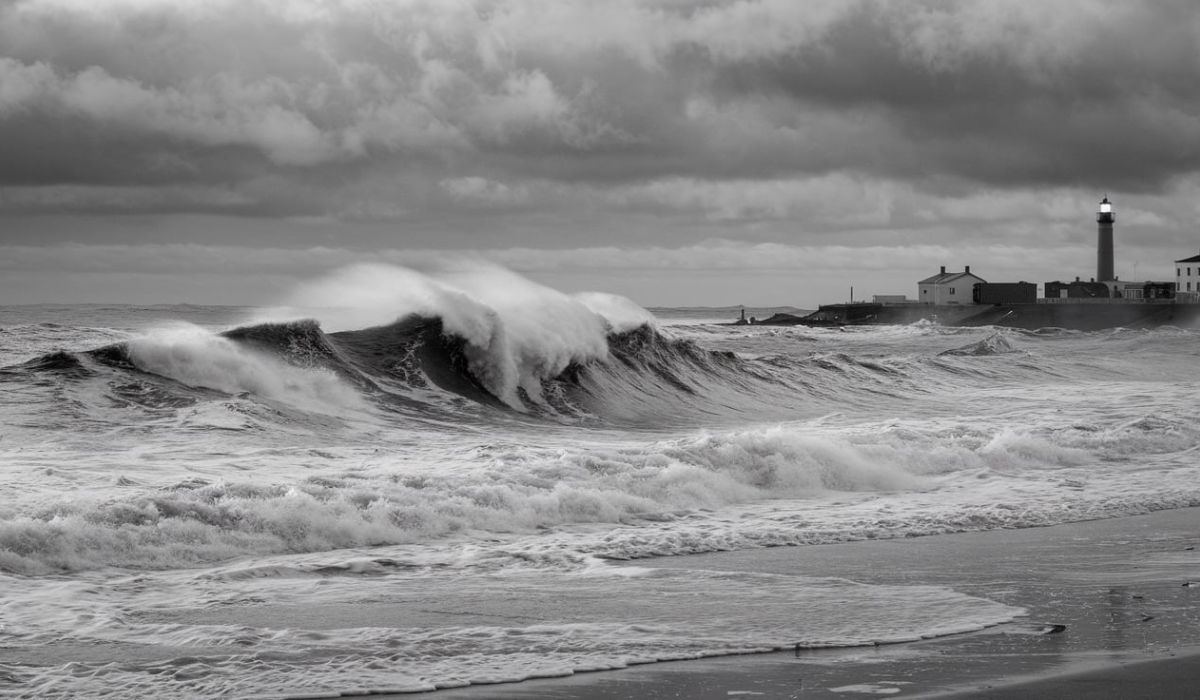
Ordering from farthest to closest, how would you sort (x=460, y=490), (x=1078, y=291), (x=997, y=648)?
(x=1078, y=291) < (x=460, y=490) < (x=997, y=648)

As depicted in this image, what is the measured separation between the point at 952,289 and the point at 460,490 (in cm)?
8024

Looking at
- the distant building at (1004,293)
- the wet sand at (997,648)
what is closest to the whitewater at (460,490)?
the wet sand at (997,648)

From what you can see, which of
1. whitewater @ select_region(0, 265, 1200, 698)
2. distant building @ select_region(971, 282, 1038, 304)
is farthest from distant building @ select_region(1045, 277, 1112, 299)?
whitewater @ select_region(0, 265, 1200, 698)

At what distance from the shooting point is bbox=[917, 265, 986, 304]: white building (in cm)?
8394

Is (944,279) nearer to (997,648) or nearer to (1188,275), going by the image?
(1188,275)

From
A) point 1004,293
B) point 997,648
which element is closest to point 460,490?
point 997,648

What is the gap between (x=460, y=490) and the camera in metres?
8.92

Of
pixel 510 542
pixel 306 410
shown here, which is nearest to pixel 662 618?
pixel 510 542

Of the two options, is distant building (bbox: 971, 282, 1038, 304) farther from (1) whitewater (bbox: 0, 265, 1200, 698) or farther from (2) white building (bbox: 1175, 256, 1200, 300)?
(1) whitewater (bbox: 0, 265, 1200, 698)

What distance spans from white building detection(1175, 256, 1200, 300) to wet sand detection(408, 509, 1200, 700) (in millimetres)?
83058

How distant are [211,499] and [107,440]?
11.8 feet

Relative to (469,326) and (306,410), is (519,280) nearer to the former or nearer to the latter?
(469,326)

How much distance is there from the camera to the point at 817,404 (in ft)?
63.4

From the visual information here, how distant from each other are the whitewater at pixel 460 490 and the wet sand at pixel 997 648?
20cm
